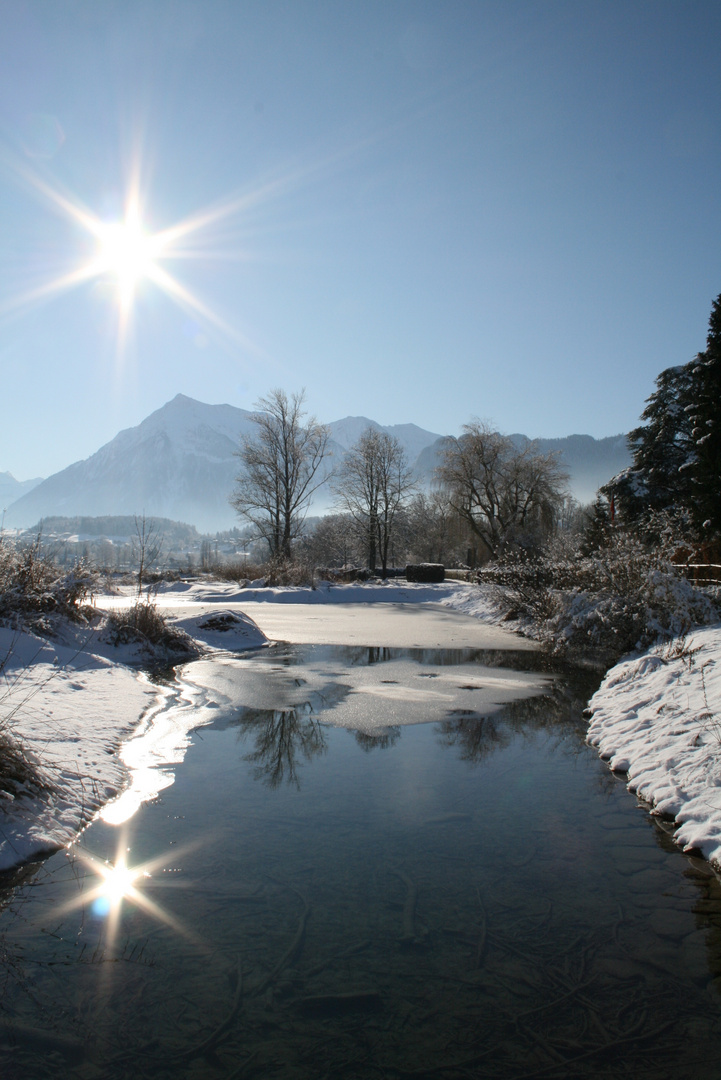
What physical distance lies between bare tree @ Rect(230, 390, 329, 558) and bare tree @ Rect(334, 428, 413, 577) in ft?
17.9

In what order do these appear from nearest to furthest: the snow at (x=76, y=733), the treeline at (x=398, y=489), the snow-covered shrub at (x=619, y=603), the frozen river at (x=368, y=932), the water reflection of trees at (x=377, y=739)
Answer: the frozen river at (x=368, y=932), the snow at (x=76, y=733), the water reflection of trees at (x=377, y=739), the snow-covered shrub at (x=619, y=603), the treeline at (x=398, y=489)

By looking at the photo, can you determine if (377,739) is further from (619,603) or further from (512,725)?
(619,603)

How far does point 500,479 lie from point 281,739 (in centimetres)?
4105

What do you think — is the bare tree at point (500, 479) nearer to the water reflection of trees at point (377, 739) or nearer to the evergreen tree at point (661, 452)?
the evergreen tree at point (661, 452)

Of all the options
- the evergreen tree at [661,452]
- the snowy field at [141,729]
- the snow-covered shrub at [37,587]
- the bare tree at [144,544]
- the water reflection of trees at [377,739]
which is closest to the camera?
the snowy field at [141,729]


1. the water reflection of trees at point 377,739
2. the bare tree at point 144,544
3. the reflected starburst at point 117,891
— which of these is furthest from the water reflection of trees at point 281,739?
the bare tree at point 144,544

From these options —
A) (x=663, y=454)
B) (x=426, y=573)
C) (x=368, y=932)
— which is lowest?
(x=368, y=932)

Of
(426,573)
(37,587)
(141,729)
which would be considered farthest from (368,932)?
(426,573)

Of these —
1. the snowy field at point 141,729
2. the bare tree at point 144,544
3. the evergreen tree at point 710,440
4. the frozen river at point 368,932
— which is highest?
the evergreen tree at point 710,440

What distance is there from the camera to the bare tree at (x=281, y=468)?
126 ft

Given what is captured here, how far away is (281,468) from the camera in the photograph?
39344 millimetres

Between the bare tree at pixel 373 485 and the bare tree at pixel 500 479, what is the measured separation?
3266 mm

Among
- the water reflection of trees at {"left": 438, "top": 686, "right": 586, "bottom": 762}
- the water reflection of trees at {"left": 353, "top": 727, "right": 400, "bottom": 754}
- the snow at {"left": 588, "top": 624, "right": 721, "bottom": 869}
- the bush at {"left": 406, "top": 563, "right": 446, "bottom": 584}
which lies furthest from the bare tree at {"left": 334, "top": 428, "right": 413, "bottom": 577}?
the water reflection of trees at {"left": 353, "top": 727, "right": 400, "bottom": 754}

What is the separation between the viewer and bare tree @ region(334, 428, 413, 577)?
46031mm
